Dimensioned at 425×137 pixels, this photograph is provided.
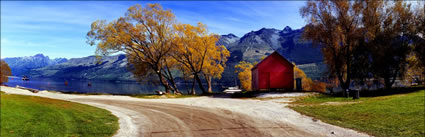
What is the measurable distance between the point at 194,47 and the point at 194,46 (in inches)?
7.8

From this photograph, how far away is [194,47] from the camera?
46.6 metres

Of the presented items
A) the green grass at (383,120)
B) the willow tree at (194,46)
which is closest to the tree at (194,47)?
the willow tree at (194,46)

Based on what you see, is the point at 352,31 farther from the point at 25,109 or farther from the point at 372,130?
the point at 25,109

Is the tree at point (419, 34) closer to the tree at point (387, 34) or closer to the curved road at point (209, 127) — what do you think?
the tree at point (387, 34)

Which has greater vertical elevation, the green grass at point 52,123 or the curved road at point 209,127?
the green grass at point 52,123

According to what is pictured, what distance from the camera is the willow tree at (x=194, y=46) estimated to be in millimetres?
45312

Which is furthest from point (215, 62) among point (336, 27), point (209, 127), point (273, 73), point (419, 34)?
point (209, 127)

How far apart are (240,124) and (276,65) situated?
31214 millimetres

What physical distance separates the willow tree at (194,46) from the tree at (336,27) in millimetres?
16918

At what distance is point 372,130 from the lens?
12.8m

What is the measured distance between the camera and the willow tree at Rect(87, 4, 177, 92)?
1633 inches

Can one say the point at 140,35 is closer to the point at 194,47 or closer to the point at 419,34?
the point at 194,47

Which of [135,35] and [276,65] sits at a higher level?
[135,35]

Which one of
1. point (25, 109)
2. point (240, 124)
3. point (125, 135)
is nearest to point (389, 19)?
point (240, 124)
